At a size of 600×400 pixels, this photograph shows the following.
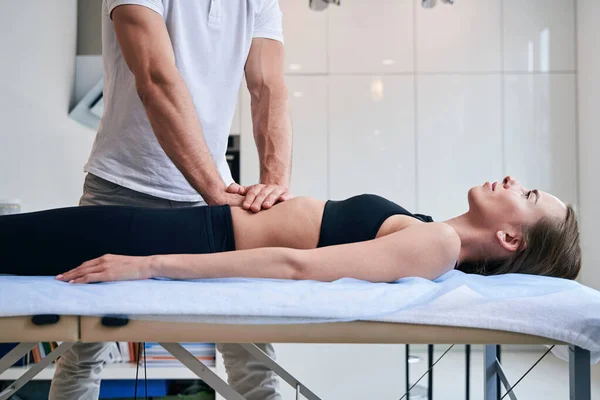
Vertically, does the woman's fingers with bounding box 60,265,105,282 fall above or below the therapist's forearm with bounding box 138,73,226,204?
below

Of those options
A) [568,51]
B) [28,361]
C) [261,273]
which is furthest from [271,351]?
[568,51]

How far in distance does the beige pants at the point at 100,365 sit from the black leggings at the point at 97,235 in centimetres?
25

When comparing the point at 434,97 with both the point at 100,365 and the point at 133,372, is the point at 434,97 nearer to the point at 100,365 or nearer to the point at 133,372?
the point at 133,372

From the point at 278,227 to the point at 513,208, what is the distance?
21.4 inches

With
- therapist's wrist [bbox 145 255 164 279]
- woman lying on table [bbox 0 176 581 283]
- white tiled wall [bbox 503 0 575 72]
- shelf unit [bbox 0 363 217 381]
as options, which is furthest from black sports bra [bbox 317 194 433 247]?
white tiled wall [bbox 503 0 575 72]

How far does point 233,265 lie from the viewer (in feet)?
A: 3.35

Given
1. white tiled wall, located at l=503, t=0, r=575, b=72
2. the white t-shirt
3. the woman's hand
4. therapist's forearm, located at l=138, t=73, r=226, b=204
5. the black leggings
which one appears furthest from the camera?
white tiled wall, located at l=503, t=0, r=575, b=72

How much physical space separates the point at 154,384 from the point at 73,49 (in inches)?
A: 66.8

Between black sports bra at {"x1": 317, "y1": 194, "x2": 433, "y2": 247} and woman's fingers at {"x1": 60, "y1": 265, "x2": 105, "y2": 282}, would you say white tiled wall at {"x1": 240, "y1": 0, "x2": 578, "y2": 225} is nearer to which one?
black sports bra at {"x1": 317, "y1": 194, "x2": 433, "y2": 247}

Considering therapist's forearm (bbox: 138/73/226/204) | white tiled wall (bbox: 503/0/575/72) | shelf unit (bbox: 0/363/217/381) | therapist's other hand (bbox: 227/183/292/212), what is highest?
white tiled wall (bbox: 503/0/575/72)

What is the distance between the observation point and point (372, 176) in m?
3.66

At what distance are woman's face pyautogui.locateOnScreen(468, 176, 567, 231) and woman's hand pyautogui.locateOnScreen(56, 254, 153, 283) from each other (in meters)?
0.77

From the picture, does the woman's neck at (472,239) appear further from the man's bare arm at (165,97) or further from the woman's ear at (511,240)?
the man's bare arm at (165,97)

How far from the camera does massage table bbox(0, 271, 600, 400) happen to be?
0.86 m
